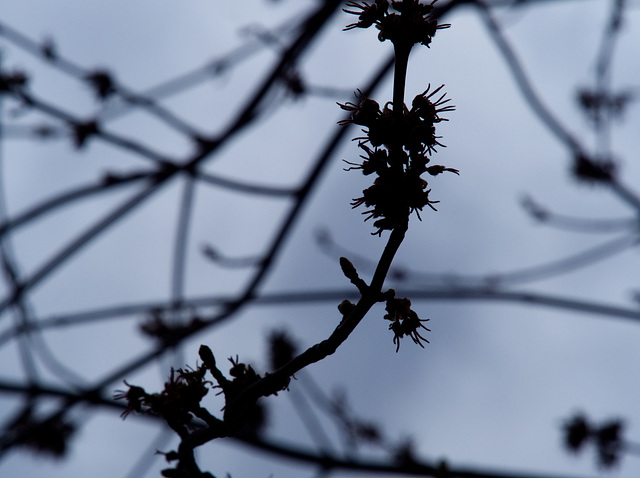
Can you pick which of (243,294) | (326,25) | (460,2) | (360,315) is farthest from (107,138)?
(360,315)

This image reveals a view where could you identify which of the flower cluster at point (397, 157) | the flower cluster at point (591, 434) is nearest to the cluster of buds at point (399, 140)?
the flower cluster at point (397, 157)

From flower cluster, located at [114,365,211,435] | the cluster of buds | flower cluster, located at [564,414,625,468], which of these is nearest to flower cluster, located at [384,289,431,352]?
the cluster of buds

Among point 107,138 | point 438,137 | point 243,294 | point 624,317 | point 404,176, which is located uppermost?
point 107,138

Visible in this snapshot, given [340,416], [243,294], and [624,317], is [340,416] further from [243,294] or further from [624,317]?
[624,317]

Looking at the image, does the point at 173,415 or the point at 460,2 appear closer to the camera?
the point at 173,415

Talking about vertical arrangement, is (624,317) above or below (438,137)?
above

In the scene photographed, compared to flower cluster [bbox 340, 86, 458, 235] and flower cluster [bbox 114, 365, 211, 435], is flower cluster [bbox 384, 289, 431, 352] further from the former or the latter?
flower cluster [bbox 114, 365, 211, 435]

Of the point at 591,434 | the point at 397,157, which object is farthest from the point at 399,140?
the point at 591,434

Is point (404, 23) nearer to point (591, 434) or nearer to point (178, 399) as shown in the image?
point (178, 399)
